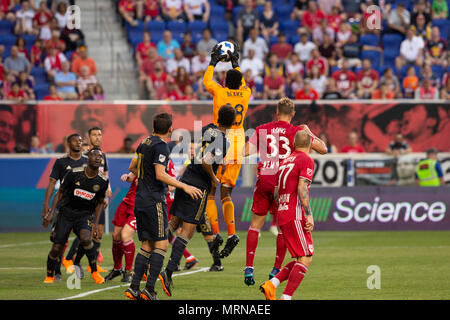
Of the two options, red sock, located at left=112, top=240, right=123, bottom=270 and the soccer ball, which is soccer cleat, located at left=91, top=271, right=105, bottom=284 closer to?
red sock, located at left=112, top=240, right=123, bottom=270

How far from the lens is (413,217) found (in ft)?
71.7

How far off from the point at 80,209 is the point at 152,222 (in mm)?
2785

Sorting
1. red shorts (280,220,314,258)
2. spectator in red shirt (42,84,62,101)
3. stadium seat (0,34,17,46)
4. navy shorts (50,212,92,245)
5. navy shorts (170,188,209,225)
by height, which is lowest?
navy shorts (50,212,92,245)

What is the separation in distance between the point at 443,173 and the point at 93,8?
1277cm

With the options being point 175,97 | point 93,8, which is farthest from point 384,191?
point 93,8

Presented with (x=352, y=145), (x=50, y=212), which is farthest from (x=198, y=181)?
(x=352, y=145)

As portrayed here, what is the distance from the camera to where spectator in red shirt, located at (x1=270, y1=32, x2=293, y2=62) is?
2634cm

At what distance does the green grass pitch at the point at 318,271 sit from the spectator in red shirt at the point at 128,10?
9365 millimetres

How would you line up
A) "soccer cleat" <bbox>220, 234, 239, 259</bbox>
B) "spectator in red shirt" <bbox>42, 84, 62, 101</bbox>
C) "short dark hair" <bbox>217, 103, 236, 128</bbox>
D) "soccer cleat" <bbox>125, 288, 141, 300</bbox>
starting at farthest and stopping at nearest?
"spectator in red shirt" <bbox>42, 84, 62, 101</bbox>, "soccer cleat" <bbox>220, 234, 239, 259</bbox>, "short dark hair" <bbox>217, 103, 236, 128</bbox>, "soccer cleat" <bbox>125, 288, 141, 300</bbox>

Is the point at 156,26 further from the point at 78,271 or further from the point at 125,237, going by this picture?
the point at 125,237

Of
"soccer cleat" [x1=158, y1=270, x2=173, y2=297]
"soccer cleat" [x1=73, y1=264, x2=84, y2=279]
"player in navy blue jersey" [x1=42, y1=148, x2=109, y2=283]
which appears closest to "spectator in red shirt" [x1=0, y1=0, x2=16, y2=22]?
"soccer cleat" [x1=73, y1=264, x2=84, y2=279]

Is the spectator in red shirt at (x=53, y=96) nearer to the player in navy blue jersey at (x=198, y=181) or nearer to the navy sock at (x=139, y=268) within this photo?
the player in navy blue jersey at (x=198, y=181)

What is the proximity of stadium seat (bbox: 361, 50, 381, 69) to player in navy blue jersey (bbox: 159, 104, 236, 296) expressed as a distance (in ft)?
50.8

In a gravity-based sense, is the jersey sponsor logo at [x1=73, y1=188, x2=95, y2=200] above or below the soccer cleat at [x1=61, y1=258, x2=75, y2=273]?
above
